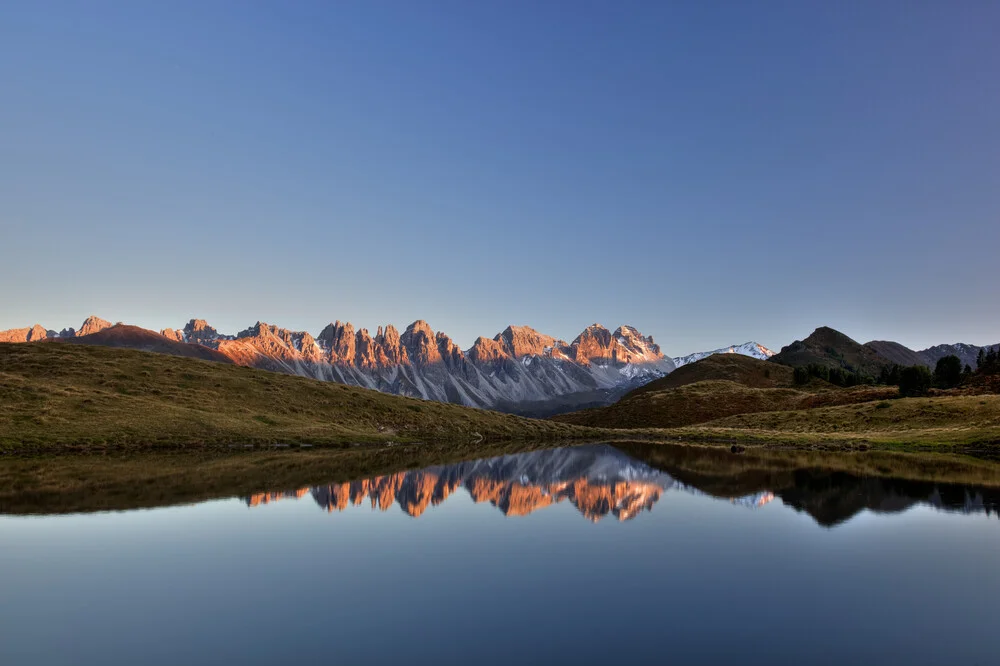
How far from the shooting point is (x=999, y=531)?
28219 millimetres

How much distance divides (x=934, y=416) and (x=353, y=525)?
367 feet

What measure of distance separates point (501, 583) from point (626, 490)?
83.7ft

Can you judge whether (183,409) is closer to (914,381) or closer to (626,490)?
(626,490)

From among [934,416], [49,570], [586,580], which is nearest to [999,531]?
[586,580]

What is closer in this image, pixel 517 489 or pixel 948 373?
pixel 517 489

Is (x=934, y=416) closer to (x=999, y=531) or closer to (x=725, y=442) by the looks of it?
(x=725, y=442)

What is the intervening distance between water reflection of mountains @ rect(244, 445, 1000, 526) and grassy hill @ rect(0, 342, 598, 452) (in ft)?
115

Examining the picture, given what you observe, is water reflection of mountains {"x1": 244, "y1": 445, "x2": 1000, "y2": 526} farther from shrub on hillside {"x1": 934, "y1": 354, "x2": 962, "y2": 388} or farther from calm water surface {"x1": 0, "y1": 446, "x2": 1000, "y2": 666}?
shrub on hillside {"x1": 934, "y1": 354, "x2": 962, "y2": 388}

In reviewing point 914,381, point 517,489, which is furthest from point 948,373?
point 517,489

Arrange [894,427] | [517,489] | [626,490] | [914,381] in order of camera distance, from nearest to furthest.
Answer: [517,489], [626,490], [894,427], [914,381]

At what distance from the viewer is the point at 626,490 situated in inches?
1682

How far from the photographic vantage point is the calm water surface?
13.9 m

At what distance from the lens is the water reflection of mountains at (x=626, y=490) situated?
3484 cm

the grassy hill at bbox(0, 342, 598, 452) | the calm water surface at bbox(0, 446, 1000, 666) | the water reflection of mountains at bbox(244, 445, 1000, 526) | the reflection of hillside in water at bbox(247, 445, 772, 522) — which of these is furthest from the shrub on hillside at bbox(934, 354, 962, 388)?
the calm water surface at bbox(0, 446, 1000, 666)
